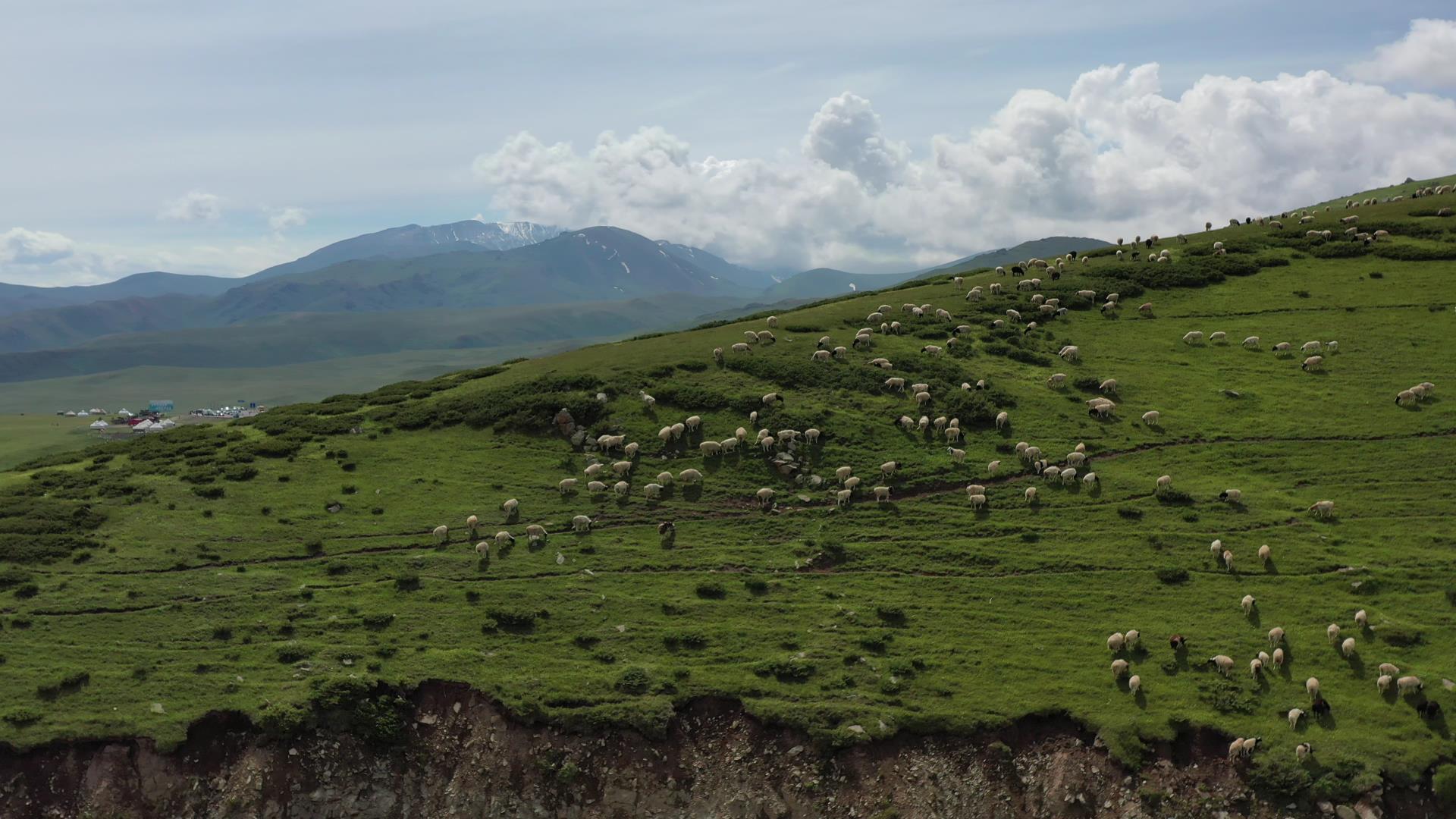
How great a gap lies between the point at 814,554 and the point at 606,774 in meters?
15.7

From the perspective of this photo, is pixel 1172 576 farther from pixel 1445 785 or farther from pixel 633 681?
pixel 633 681

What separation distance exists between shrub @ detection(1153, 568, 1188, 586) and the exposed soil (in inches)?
389

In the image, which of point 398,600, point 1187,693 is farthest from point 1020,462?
point 398,600

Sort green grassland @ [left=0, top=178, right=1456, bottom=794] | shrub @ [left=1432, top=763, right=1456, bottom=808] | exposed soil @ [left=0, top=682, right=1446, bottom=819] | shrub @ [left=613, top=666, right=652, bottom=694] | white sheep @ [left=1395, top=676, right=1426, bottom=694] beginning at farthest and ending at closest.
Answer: shrub @ [left=613, top=666, right=652, bottom=694] → green grassland @ [left=0, top=178, right=1456, bottom=794] → white sheep @ [left=1395, top=676, right=1426, bottom=694] → exposed soil @ [left=0, top=682, right=1446, bottom=819] → shrub @ [left=1432, top=763, right=1456, bottom=808]

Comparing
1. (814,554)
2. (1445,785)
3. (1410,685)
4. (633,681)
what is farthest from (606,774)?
(1410,685)

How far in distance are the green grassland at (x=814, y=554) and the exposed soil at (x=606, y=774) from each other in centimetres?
94

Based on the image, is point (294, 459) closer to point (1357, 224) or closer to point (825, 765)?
point (825, 765)

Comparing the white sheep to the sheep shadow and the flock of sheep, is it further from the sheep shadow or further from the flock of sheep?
the sheep shadow

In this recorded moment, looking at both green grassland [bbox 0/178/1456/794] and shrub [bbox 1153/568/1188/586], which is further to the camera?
shrub [bbox 1153/568/1188/586]

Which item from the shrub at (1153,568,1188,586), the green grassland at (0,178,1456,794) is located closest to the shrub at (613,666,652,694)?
the green grassland at (0,178,1456,794)

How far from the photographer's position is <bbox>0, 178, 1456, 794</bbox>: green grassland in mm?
33031

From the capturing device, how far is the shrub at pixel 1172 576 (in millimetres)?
38594

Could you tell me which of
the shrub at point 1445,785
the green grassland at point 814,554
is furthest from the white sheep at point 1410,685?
the shrub at point 1445,785

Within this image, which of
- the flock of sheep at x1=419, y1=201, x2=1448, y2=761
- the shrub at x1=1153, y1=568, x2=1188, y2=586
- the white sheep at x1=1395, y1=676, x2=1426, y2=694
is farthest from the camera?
the shrub at x1=1153, y1=568, x2=1188, y2=586
